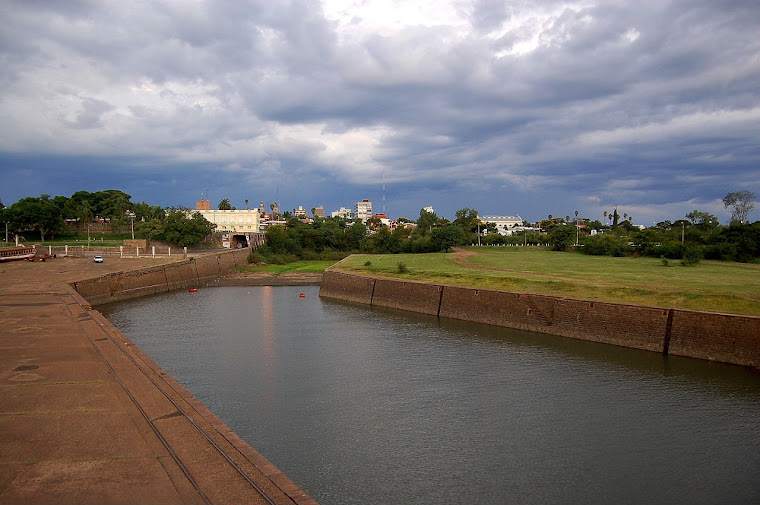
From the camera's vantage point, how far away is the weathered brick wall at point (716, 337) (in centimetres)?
2331

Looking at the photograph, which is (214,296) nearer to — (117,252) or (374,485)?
(117,252)

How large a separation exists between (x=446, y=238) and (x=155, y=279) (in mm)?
42737

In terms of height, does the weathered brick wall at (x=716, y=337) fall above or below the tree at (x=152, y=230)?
→ below

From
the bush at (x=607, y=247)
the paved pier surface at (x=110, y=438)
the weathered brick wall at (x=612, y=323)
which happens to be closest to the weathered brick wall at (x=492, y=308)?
the weathered brick wall at (x=612, y=323)

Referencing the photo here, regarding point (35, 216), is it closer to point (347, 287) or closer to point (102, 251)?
point (102, 251)

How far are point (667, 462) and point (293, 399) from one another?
1227 centimetres

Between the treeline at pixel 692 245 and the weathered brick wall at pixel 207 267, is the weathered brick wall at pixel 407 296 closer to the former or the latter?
the treeline at pixel 692 245

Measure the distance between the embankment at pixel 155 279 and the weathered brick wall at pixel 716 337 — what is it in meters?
42.4

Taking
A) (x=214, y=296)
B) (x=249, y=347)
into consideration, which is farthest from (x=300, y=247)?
(x=249, y=347)

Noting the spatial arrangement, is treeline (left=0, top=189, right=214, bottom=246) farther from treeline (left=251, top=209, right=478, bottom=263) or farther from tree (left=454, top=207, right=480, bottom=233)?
tree (left=454, top=207, right=480, bottom=233)

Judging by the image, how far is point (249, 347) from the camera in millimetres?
28188

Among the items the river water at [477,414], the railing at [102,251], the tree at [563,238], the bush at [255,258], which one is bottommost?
the river water at [477,414]

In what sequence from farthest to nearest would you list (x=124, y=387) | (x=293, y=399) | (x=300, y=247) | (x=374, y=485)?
(x=300, y=247)
(x=293, y=399)
(x=124, y=387)
(x=374, y=485)

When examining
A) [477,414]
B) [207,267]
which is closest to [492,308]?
[477,414]
